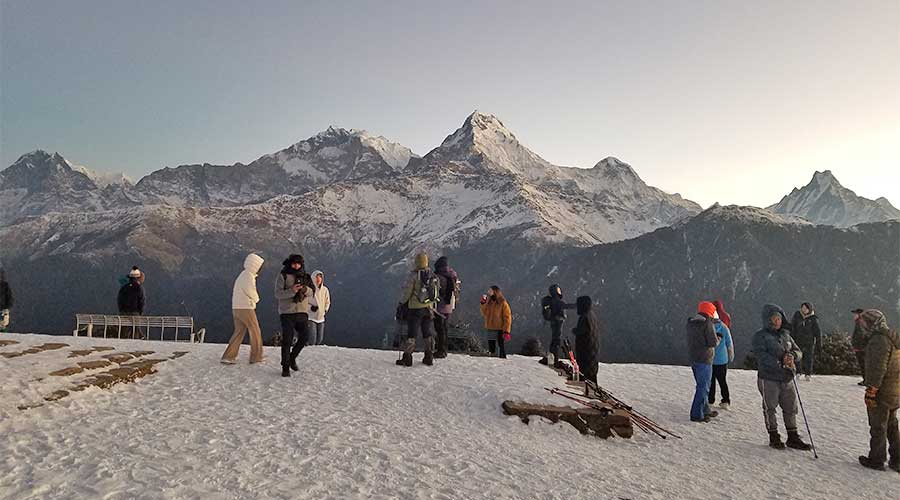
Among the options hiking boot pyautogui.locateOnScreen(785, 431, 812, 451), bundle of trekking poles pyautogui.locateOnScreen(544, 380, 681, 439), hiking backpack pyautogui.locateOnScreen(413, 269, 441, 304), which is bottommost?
hiking boot pyautogui.locateOnScreen(785, 431, 812, 451)

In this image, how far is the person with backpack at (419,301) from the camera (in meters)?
11.9

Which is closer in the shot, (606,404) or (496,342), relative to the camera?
(606,404)

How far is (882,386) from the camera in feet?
27.5

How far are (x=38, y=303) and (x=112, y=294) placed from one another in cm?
2202

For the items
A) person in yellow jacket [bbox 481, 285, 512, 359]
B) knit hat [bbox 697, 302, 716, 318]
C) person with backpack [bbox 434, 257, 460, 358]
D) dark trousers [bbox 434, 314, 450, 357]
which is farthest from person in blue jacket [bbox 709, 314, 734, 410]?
dark trousers [bbox 434, 314, 450, 357]

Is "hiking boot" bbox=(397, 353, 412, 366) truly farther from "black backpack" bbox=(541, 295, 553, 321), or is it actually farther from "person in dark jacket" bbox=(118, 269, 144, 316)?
"person in dark jacket" bbox=(118, 269, 144, 316)

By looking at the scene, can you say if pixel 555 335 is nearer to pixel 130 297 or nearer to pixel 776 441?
pixel 776 441

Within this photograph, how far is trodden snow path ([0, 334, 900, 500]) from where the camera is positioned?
18.9ft

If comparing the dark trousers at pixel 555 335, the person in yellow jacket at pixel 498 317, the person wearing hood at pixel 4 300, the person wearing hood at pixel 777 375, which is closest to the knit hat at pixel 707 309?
the person wearing hood at pixel 777 375

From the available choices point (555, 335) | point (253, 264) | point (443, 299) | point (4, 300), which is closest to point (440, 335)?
point (443, 299)

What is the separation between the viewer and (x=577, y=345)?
468 inches

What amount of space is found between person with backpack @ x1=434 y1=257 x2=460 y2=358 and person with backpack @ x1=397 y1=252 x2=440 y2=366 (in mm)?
1204

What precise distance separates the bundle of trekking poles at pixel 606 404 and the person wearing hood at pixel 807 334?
26.0ft

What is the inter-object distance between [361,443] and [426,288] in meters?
5.13
